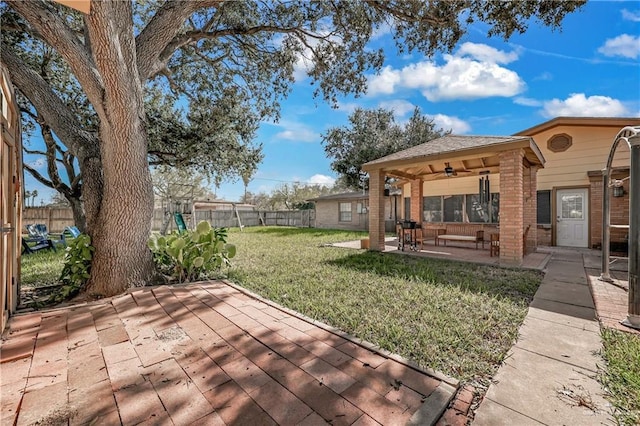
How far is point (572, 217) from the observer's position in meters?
8.93

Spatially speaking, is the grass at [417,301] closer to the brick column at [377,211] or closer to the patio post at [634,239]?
the patio post at [634,239]

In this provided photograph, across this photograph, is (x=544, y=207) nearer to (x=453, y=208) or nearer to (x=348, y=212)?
(x=453, y=208)

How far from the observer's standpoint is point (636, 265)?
9.87ft

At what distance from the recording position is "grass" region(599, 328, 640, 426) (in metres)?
1.70

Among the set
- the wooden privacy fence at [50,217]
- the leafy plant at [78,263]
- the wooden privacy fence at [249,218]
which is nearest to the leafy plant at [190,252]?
the leafy plant at [78,263]

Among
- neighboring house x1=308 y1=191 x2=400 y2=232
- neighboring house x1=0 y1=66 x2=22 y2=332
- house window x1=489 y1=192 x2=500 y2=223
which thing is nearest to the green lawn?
neighboring house x1=0 y1=66 x2=22 y2=332

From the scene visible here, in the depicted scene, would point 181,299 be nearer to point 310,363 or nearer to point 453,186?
point 310,363

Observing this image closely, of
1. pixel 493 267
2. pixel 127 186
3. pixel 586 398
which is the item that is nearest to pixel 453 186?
pixel 493 267

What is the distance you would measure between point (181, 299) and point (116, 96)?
9.19 ft

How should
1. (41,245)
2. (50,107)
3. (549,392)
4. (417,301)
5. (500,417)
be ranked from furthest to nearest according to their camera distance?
(41,245) → (50,107) → (417,301) → (549,392) → (500,417)

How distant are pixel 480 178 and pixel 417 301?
669 centimetres

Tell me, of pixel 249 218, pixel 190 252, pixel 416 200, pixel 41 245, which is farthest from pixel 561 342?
pixel 249 218

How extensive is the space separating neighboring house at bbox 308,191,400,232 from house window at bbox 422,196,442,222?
4229mm

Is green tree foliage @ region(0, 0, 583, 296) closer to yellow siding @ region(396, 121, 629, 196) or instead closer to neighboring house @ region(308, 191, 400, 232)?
yellow siding @ region(396, 121, 629, 196)
